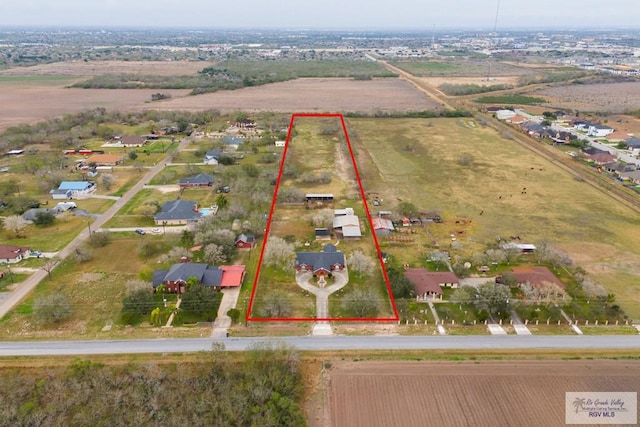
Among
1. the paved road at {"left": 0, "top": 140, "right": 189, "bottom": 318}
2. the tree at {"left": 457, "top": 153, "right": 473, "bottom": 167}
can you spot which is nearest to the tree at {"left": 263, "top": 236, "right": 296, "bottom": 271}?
the paved road at {"left": 0, "top": 140, "right": 189, "bottom": 318}

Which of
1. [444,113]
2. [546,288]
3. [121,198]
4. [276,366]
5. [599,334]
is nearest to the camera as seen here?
[276,366]

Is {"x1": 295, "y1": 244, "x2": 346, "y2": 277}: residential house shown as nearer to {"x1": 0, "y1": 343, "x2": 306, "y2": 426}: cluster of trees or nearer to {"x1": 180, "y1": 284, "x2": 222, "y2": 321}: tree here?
{"x1": 180, "y1": 284, "x2": 222, "y2": 321}: tree

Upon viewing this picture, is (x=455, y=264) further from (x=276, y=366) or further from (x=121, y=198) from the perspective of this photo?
(x=121, y=198)

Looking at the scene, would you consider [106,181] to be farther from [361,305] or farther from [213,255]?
[361,305]

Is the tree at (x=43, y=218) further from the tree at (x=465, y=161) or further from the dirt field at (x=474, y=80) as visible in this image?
the dirt field at (x=474, y=80)

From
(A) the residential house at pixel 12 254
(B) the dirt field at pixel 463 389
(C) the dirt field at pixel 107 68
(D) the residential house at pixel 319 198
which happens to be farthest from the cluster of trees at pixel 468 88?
(A) the residential house at pixel 12 254

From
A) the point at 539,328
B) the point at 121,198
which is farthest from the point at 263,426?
the point at 121,198
